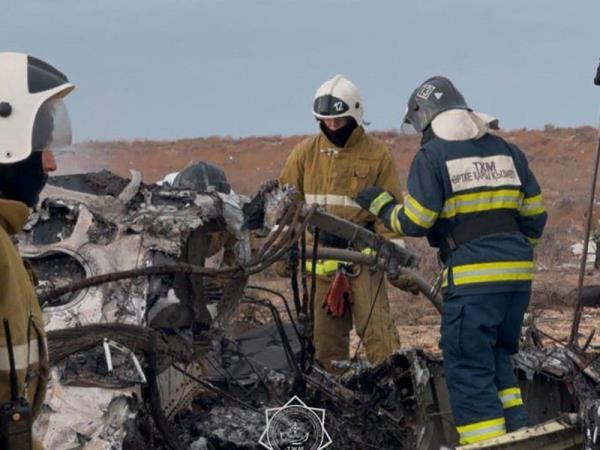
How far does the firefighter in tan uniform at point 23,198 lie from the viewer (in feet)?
8.52

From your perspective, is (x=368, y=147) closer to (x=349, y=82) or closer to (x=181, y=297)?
(x=349, y=82)

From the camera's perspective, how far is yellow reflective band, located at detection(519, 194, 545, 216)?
5.79 metres

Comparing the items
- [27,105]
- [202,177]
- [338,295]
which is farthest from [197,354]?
[202,177]

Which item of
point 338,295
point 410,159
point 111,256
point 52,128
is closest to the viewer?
point 52,128

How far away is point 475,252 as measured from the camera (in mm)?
5543

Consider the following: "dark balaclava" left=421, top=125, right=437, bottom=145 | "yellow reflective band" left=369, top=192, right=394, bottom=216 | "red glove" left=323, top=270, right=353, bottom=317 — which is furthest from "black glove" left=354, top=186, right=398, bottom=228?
"red glove" left=323, top=270, right=353, bottom=317

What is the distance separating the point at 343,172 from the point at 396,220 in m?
1.72

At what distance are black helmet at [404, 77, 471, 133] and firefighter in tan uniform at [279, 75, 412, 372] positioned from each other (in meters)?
1.37

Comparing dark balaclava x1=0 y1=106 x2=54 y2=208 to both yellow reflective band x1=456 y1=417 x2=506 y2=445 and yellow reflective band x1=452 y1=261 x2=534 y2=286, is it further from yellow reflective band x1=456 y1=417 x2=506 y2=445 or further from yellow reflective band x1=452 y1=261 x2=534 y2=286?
yellow reflective band x1=456 y1=417 x2=506 y2=445

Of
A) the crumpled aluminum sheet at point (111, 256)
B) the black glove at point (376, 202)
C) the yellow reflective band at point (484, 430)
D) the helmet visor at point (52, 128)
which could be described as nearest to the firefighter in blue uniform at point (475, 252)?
the yellow reflective band at point (484, 430)

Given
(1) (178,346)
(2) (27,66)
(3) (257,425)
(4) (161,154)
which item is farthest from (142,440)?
(4) (161,154)

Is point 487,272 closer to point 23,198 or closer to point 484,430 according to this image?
point 484,430

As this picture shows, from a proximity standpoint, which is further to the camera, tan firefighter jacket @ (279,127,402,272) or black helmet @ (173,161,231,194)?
black helmet @ (173,161,231,194)

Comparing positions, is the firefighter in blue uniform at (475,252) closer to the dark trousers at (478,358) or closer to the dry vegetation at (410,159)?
the dark trousers at (478,358)
